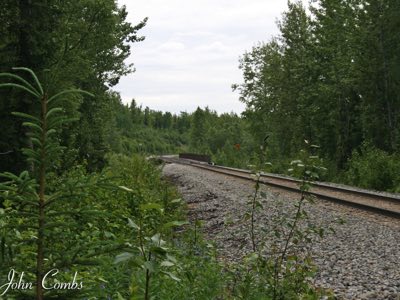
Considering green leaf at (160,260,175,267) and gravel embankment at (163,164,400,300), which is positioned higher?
green leaf at (160,260,175,267)

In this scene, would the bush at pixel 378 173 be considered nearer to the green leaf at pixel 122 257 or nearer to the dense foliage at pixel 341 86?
the dense foliage at pixel 341 86

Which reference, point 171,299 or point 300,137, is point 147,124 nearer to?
point 300,137

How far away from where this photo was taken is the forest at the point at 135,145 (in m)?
1.98

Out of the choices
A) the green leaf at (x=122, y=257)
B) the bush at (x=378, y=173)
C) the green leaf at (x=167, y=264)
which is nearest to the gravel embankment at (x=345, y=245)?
the green leaf at (x=167, y=264)

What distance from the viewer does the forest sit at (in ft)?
6.48

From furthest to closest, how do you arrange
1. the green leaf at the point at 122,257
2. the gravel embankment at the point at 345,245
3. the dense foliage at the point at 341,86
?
the dense foliage at the point at 341,86
the gravel embankment at the point at 345,245
the green leaf at the point at 122,257

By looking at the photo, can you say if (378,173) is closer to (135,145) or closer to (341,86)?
(341,86)

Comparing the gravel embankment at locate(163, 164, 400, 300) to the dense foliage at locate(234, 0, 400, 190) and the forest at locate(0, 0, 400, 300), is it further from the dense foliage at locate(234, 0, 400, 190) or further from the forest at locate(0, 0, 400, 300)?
the dense foliage at locate(234, 0, 400, 190)

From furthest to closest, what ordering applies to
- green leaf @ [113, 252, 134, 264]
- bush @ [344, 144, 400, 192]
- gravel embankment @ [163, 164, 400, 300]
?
bush @ [344, 144, 400, 192] → gravel embankment @ [163, 164, 400, 300] → green leaf @ [113, 252, 134, 264]

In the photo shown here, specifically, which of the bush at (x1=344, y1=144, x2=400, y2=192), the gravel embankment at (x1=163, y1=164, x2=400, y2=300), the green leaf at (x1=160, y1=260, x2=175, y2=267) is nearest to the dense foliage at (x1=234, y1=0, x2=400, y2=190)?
the bush at (x1=344, y1=144, x2=400, y2=192)

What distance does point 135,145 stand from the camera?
33.3 metres

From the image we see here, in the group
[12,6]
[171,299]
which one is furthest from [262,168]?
[12,6]

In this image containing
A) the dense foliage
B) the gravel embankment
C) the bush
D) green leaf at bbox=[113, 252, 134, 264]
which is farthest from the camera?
the dense foliage

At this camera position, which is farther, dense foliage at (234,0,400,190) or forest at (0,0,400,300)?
dense foliage at (234,0,400,190)
